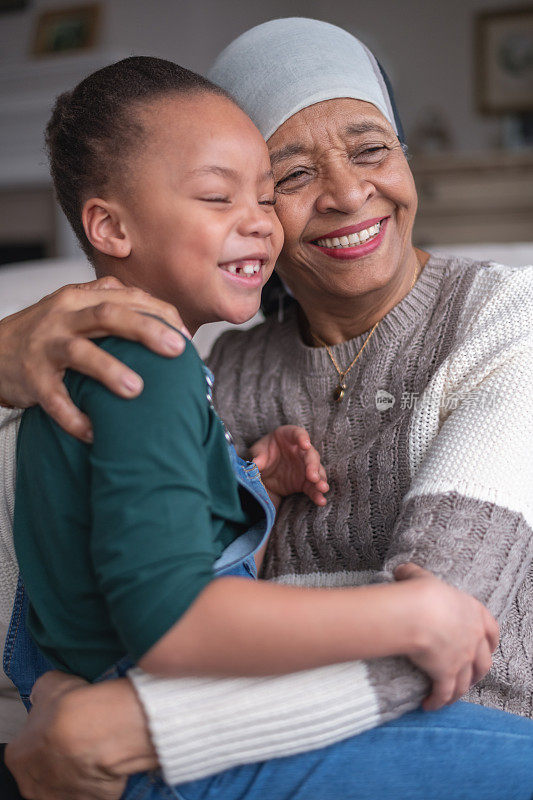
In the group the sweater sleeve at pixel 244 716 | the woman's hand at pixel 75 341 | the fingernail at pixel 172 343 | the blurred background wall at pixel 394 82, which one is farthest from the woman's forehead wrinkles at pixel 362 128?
the blurred background wall at pixel 394 82

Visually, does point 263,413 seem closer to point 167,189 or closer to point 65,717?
point 167,189

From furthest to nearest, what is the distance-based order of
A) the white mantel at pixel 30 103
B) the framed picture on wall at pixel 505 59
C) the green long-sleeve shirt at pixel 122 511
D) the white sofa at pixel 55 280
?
the framed picture on wall at pixel 505 59 → the white mantel at pixel 30 103 → the white sofa at pixel 55 280 → the green long-sleeve shirt at pixel 122 511

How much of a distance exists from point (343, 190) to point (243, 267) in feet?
0.93

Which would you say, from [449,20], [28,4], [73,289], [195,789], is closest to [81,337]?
[73,289]

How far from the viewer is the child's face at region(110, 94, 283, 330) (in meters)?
1.00

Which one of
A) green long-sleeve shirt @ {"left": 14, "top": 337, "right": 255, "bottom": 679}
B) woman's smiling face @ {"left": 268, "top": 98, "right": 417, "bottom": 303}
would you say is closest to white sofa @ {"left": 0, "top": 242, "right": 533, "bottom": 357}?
woman's smiling face @ {"left": 268, "top": 98, "right": 417, "bottom": 303}

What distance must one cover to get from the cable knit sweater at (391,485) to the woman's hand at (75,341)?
0.12m

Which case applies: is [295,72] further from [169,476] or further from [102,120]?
[169,476]

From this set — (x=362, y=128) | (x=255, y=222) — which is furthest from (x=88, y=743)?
(x=362, y=128)

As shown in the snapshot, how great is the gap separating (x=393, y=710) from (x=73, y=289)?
62 cm

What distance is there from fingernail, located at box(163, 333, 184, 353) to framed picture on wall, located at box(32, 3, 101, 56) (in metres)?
4.02

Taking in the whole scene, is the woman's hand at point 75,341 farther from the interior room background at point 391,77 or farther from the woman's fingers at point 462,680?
the interior room background at point 391,77

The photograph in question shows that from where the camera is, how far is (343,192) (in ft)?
4.16

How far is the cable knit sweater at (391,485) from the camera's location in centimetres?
81
